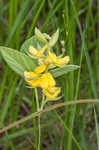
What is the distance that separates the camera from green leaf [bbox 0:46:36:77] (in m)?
0.60

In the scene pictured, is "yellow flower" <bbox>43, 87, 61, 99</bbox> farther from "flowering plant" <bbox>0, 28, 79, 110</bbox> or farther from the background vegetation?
the background vegetation

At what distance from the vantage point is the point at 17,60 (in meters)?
0.62

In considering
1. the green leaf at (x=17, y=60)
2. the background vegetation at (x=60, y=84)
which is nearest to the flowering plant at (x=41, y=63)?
the green leaf at (x=17, y=60)

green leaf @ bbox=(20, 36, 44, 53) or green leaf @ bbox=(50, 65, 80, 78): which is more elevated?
green leaf @ bbox=(20, 36, 44, 53)

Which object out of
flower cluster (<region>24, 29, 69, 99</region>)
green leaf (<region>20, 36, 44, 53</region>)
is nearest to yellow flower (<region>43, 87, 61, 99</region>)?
flower cluster (<region>24, 29, 69, 99</region>)

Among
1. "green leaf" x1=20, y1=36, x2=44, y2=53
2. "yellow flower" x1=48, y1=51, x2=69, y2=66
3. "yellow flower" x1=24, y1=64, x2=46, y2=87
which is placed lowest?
"yellow flower" x1=24, y1=64, x2=46, y2=87

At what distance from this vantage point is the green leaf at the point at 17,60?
1.98 feet

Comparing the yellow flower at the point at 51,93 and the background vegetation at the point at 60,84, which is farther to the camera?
the background vegetation at the point at 60,84

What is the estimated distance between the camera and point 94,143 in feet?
3.94

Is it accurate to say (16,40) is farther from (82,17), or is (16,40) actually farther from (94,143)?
(82,17)

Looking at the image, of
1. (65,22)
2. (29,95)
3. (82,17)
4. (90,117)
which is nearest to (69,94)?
(65,22)

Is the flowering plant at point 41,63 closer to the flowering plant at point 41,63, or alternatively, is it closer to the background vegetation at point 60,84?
the flowering plant at point 41,63

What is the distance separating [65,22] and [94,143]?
0.61 m

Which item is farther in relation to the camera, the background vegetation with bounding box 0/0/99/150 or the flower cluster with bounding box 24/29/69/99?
the background vegetation with bounding box 0/0/99/150
